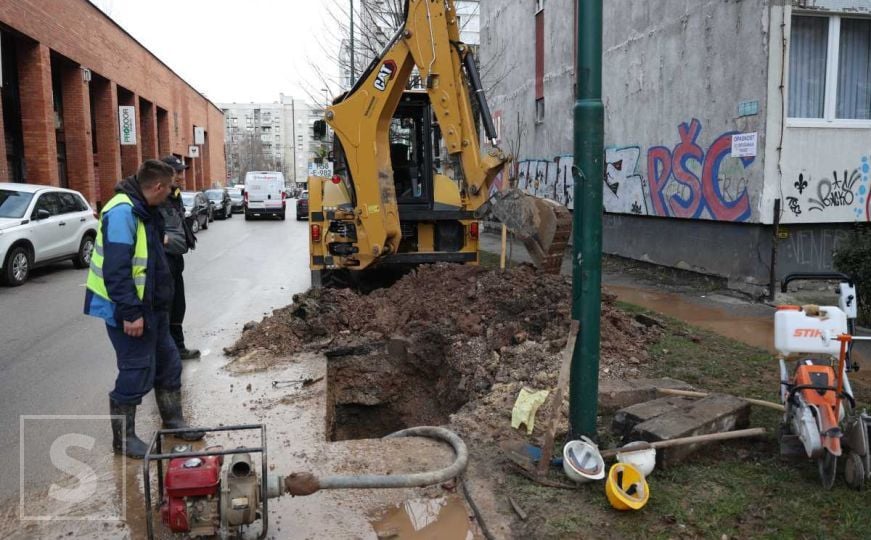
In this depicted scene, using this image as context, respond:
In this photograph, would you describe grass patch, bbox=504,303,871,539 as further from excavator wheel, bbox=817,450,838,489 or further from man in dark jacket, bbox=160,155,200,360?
man in dark jacket, bbox=160,155,200,360

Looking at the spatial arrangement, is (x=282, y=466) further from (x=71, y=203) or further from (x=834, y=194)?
(x=71, y=203)

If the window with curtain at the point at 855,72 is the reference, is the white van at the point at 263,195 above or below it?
below

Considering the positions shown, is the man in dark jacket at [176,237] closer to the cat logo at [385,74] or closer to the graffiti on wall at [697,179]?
the cat logo at [385,74]

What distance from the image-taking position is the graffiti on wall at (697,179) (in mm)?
10914

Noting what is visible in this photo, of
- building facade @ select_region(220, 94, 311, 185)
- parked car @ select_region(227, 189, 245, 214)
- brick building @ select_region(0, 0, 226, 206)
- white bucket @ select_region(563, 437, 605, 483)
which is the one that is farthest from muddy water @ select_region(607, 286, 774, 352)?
building facade @ select_region(220, 94, 311, 185)

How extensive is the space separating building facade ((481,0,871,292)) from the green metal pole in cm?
740

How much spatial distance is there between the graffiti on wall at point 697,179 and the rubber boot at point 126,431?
9.47m

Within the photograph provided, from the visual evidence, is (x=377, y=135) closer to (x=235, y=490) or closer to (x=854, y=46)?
(x=235, y=490)

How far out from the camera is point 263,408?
18.1 ft

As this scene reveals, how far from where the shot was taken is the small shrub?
7.88 metres

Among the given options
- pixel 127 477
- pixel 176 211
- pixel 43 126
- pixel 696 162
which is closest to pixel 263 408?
pixel 127 477

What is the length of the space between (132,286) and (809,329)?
416cm

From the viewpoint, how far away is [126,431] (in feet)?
14.8

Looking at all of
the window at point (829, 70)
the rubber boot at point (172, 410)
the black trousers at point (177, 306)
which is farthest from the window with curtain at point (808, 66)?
the rubber boot at point (172, 410)
